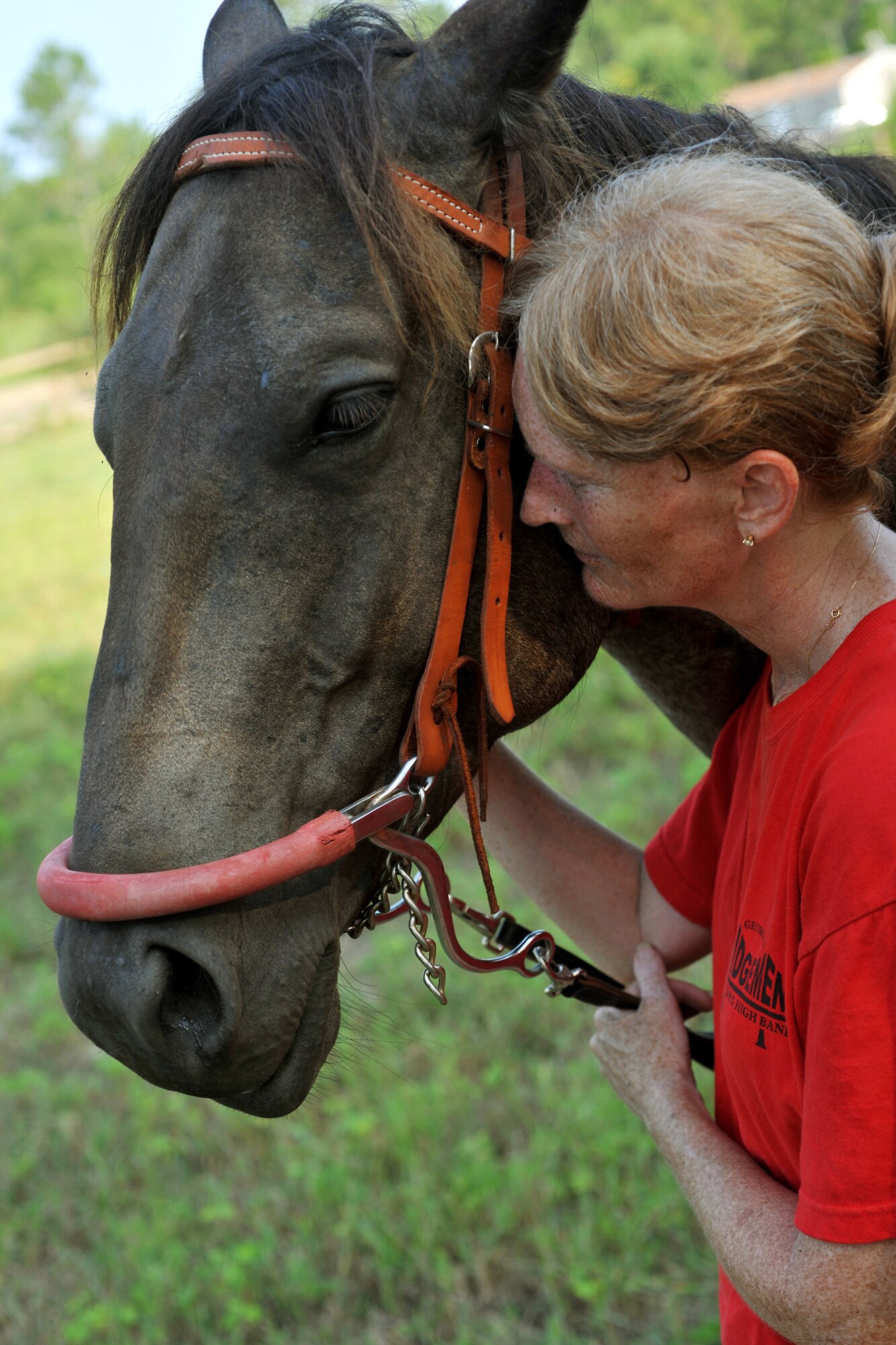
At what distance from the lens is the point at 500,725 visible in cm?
170

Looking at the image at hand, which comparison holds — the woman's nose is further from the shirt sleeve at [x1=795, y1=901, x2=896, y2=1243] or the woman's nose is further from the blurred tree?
the blurred tree

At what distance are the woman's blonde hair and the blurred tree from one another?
147 ft

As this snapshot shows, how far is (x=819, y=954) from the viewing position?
3.80ft

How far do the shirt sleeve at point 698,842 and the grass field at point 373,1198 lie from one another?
586mm

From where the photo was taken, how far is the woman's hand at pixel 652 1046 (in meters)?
1.63

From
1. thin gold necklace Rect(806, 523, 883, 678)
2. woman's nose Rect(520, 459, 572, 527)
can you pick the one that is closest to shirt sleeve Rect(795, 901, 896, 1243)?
thin gold necklace Rect(806, 523, 883, 678)

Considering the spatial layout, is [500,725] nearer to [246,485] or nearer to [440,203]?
[246,485]

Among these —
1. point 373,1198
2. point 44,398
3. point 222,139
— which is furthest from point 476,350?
point 44,398

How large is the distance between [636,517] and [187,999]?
2.73 ft

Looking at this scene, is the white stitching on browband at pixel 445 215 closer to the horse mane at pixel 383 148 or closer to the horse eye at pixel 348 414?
the horse mane at pixel 383 148

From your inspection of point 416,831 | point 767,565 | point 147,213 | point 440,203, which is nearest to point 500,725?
point 416,831

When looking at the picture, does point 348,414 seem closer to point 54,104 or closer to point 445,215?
point 445,215

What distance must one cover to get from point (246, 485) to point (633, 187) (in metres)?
0.62

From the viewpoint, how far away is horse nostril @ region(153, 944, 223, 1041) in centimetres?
133
